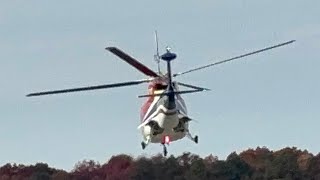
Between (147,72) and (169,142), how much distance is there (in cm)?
513

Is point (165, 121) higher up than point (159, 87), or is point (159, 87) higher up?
point (159, 87)

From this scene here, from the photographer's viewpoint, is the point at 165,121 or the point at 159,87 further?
the point at 159,87

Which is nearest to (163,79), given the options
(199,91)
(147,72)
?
(147,72)

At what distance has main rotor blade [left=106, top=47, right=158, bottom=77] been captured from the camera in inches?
4712

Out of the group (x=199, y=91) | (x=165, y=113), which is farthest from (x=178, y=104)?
(x=199, y=91)

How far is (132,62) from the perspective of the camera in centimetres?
12138

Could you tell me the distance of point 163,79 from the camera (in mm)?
121875

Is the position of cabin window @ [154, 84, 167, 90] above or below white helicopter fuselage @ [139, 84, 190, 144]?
above

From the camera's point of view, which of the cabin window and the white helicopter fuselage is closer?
the white helicopter fuselage

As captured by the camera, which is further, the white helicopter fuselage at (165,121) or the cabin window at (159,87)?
the cabin window at (159,87)

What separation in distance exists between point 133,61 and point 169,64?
3.09 metres

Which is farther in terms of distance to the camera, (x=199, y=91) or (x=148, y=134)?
(x=148, y=134)

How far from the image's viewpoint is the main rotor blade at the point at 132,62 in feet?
393

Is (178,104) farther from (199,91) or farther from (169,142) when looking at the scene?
(199,91)
